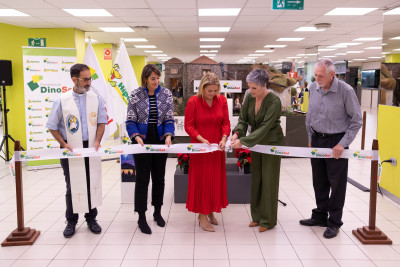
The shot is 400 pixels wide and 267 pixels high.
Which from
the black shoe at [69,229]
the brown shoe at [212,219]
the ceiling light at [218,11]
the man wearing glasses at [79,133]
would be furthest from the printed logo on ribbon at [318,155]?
the ceiling light at [218,11]

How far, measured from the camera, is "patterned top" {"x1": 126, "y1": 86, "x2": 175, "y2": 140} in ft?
11.5

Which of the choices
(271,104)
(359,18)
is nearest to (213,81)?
(271,104)

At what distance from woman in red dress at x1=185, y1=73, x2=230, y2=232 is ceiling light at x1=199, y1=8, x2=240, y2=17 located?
347 cm

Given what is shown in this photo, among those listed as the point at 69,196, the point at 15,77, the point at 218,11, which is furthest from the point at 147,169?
the point at 15,77

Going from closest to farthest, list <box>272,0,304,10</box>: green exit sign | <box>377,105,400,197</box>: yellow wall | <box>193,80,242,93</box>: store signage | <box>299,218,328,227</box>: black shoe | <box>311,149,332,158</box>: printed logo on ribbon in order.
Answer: <box>311,149,332,158</box>: printed logo on ribbon
<box>299,218,328,227</box>: black shoe
<box>377,105,400,197</box>: yellow wall
<box>272,0,304,10</box>: green exit sign
<box>193,80,242,93</box>: store signage

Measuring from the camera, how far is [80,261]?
10.3 feet

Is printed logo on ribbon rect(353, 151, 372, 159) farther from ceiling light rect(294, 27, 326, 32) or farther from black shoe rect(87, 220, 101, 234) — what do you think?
ceiling light rect(294, 27, 326, 32)

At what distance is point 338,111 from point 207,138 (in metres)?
1.30

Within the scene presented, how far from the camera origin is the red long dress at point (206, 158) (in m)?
3.56

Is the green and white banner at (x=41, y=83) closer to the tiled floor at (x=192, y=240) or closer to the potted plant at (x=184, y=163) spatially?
the tiled floor at (x=192, y=240)

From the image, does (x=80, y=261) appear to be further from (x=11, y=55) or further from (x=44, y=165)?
(x=11, y=55)

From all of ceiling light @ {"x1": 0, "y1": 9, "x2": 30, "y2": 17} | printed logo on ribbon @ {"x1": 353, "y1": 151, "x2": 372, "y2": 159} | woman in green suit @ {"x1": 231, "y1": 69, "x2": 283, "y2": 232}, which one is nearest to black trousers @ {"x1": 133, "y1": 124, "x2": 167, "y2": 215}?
woman in green suit @ {"x1": 231, "y1": 69, "x2": 283, "y2": 232}

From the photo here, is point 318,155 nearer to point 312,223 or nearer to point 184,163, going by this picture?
point 312,223

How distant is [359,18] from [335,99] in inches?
201
